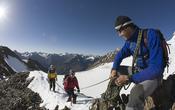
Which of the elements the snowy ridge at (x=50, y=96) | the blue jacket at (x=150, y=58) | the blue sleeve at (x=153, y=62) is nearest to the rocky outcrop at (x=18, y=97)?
the snowy ridge at (x=50, y=96)

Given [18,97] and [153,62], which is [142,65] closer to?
[153,62]

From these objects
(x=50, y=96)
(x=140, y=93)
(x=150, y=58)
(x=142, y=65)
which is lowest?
(x=50, y=96)

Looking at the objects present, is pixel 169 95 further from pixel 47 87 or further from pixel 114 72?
pixel 47 87

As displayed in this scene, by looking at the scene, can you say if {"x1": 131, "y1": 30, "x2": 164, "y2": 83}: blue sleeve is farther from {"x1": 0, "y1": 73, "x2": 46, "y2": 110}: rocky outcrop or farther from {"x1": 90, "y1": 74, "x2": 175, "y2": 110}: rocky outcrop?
{"x1": 0, "y1": 73, "x2": 46, "y2": 110}: rocky outcrop

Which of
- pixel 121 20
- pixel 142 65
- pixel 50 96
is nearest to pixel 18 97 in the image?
pixel 50 96

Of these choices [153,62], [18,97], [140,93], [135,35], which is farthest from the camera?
[18,97]

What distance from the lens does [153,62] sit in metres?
5.98

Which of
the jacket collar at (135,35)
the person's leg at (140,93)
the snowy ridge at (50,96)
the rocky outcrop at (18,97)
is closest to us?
the person's leg at (140,93)

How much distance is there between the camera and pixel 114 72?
8078 millimetres

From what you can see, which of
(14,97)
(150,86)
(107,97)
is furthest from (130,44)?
(14,97)

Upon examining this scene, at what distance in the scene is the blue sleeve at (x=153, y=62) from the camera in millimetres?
5965

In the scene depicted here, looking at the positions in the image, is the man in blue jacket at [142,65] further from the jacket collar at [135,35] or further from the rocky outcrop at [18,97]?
the rocky outcrop at [18,97]

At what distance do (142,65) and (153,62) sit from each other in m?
1.00

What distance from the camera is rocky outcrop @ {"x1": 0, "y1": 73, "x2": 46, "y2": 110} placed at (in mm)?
27406
